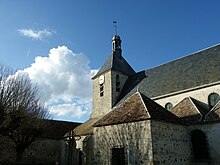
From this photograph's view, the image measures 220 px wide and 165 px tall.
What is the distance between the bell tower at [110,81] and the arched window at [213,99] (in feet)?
36.7

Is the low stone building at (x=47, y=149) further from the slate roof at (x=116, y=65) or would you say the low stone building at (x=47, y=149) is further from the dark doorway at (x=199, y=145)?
the dark doorway at (x=199, y=145)

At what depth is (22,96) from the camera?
58.8ft

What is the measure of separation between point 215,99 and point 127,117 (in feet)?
24.1

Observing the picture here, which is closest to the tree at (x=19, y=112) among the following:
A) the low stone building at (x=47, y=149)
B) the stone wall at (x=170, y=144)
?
the low stone building at (x=47, y=149)

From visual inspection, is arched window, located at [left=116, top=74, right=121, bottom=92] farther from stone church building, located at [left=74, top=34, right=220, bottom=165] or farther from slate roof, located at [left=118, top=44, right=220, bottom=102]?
stone church building, located at [left=74, top=34, right=220, bottom=165]

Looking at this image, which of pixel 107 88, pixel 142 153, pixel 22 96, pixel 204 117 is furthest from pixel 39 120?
pixel 204 117

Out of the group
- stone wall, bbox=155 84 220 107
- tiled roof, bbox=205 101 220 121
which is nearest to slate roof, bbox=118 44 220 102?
stone wall, bbox=155 84 220 107

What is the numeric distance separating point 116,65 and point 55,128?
1037 centimetres

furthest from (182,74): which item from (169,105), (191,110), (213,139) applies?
(213,139)

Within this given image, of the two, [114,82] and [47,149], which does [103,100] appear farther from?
[47,149]

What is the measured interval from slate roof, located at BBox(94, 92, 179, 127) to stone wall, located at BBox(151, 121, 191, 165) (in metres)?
0.48

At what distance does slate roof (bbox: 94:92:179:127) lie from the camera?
13406 millimetres

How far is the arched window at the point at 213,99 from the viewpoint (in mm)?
16975

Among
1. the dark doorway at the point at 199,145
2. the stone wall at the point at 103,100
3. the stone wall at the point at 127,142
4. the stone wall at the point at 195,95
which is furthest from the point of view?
the stone wall at the point at 103,100
